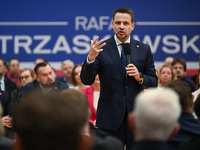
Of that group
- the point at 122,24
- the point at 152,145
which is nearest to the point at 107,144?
the point at 152,145

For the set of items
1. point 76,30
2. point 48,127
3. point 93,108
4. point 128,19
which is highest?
point 76,30

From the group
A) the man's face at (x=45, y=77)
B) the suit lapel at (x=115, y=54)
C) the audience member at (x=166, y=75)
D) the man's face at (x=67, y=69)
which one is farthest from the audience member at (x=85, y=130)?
the man's face at (x=67, y=69)

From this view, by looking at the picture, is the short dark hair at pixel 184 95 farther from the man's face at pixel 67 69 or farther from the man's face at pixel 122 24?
the man's face at pixel 67 69

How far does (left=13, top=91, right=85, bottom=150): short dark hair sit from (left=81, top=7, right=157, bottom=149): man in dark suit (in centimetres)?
134

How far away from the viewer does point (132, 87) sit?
8.65ft

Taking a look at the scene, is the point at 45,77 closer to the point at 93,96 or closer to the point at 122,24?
the point at 93,96

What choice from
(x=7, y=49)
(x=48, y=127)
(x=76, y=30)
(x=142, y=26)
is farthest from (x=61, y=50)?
(x=48, y=127)

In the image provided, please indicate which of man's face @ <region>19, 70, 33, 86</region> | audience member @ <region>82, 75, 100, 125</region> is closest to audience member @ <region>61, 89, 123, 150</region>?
audience member @ <region>82, 75, 100, 125</region>

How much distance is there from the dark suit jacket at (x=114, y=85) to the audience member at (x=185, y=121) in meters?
0.54

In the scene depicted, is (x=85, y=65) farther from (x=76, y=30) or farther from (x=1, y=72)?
(x=76, y=30)

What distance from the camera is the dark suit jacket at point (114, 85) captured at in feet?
8.55

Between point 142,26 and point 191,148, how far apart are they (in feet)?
21.5

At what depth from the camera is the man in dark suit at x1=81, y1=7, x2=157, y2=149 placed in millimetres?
2596

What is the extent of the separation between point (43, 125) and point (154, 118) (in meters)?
0.44
